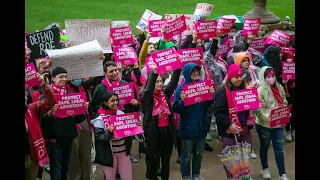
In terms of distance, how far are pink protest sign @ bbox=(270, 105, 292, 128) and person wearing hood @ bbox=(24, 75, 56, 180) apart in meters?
3.06

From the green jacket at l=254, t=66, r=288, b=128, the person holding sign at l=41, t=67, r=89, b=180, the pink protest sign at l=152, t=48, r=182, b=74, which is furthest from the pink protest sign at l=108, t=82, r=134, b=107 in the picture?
the green jacket at l=254, t=66, r=288, b=128

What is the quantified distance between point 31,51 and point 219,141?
405 centimetres

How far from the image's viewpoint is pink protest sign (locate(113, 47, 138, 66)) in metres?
8.23

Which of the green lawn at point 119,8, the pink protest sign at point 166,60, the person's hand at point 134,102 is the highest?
the green lawn at point 119,8

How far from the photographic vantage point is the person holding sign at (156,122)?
683 centimetres

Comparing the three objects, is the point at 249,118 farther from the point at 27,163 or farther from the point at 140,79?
the point at 27,163

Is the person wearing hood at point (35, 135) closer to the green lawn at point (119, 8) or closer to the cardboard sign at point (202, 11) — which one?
the cardboard sign at point (202, 11)

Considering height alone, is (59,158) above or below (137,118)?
below

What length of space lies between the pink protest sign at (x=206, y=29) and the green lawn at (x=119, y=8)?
504 inches

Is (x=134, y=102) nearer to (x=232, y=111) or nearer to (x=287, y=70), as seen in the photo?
(x=232, y=111)

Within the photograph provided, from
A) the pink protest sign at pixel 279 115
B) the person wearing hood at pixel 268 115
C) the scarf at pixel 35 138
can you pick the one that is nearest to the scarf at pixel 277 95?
the person wearing hood at pixel 268 115

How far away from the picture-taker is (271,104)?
762 cm

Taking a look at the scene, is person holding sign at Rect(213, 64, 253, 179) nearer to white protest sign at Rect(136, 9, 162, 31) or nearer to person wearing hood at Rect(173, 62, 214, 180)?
person wearing hood at Rect(173, 62, 214, 180)
